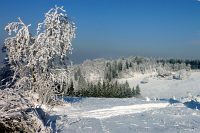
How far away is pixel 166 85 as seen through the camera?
161500mm

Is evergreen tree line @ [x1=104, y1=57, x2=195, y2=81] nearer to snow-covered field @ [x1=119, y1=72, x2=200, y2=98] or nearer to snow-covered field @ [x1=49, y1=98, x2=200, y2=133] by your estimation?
snow-covered field @ [x1=119, y1=72, x2=200, y2=98]

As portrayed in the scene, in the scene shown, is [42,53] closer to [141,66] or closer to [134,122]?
[134,122]

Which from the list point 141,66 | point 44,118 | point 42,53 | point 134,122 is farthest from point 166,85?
point 44,118

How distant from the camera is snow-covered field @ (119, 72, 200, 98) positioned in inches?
5586

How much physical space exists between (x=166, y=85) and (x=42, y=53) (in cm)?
14574

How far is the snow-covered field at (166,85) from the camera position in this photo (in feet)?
465

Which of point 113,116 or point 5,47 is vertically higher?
point 5,47

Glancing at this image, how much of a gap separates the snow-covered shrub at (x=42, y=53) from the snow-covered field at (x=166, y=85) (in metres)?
118

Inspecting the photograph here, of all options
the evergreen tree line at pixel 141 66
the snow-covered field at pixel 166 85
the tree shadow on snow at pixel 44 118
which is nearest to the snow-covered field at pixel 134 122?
the tree shadow on snow at pixel 44 118

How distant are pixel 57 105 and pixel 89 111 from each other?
2683 mm

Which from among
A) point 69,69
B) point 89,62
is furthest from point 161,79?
point 69,69

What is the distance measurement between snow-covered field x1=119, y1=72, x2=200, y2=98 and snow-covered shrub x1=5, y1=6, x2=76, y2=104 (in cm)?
11801

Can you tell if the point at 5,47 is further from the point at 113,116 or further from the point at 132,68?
the point at 132,68

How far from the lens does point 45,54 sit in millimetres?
18594
